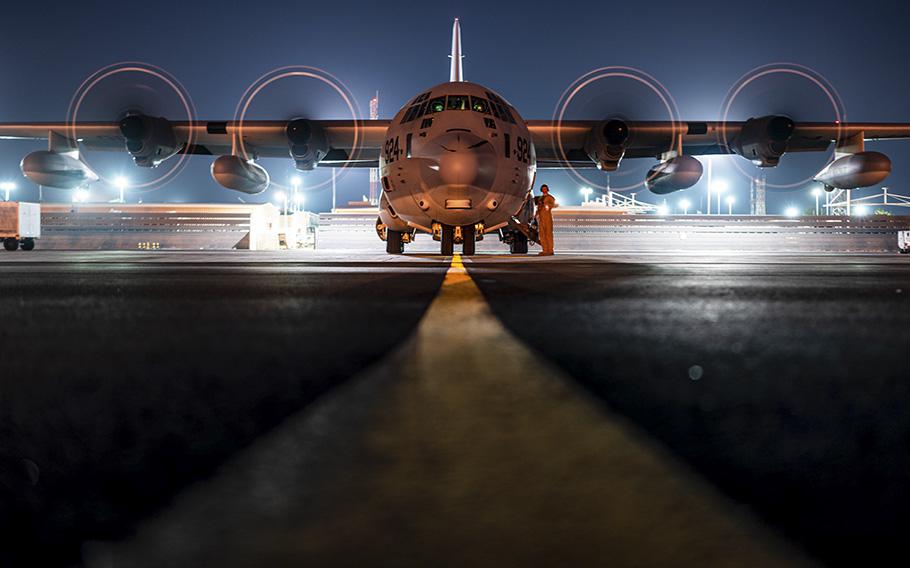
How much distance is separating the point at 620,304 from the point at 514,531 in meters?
2.61

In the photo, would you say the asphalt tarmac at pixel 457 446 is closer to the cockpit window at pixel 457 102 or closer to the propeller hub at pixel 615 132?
the cockpit window at pixel 457 102

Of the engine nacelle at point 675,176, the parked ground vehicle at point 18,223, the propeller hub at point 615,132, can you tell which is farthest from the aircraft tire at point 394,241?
the parked ground vehicle at point 18,223

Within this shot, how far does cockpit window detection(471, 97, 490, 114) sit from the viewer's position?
10.7 metres

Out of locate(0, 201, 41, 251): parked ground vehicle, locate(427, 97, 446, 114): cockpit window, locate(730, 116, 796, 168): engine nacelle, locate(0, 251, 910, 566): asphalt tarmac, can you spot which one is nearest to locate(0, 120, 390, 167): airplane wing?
locate(0, 201, 41, 251): parked ground vehicle

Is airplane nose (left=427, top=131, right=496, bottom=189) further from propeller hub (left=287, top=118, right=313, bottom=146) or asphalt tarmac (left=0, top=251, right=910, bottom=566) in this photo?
asphalt tarmac (left=0, top=251, right=910, bottom=566)

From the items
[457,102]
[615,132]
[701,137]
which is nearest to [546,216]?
[615,132]

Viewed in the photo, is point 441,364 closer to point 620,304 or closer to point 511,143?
point 620,304

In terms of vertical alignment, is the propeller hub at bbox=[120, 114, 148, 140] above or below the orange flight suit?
above

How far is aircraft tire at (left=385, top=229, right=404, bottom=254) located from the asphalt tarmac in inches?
536

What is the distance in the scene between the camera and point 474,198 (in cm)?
1027

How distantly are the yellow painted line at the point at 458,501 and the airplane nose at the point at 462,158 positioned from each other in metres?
9.02

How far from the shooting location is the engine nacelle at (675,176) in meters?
15.3

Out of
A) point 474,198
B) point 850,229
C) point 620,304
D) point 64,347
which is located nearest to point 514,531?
point 64,347

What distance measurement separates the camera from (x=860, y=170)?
50.0 ft
